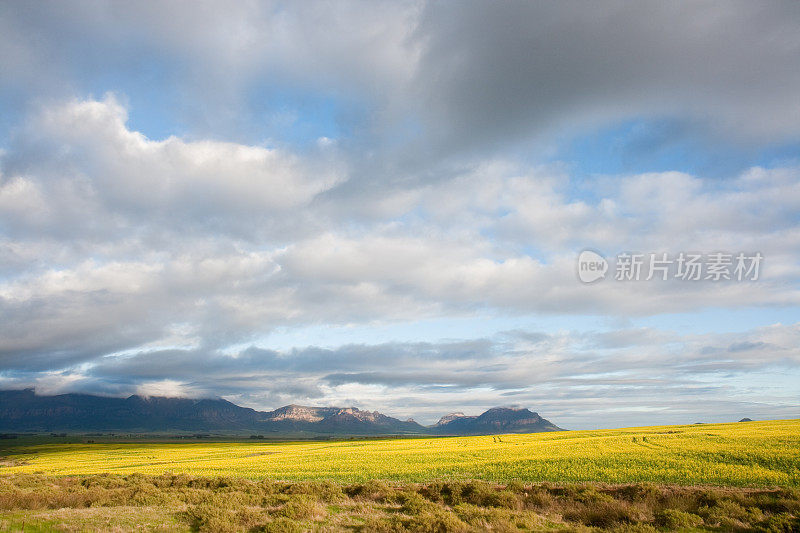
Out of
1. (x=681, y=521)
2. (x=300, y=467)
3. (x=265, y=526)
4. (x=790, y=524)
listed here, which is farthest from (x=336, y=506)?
(x=300, y=467)

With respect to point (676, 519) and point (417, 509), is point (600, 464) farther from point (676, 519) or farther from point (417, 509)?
point (417, 509)

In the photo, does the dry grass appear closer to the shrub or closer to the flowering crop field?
the shrub

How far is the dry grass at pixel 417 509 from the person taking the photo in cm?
1825

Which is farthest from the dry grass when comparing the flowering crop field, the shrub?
the flowering crop field

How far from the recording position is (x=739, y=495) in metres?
22.4

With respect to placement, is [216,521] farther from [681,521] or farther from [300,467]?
[300,467]

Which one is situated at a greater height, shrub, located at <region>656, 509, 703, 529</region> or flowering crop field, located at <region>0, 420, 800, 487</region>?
shrub, located at <region>656, 509, 703, 529</region>

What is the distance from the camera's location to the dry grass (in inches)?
719

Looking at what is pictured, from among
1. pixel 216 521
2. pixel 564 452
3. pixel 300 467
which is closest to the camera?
pixel 216 521

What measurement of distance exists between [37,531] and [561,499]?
24.9 metres

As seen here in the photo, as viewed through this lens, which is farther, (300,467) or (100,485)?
(300,467)

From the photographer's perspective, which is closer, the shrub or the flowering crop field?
the shrub

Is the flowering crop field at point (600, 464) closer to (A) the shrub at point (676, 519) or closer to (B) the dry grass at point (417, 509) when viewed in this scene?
(B) the dry grass at point (417, 509)

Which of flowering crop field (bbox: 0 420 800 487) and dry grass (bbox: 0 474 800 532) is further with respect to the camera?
flowering crop field (bbox: 0 420 800 487)
